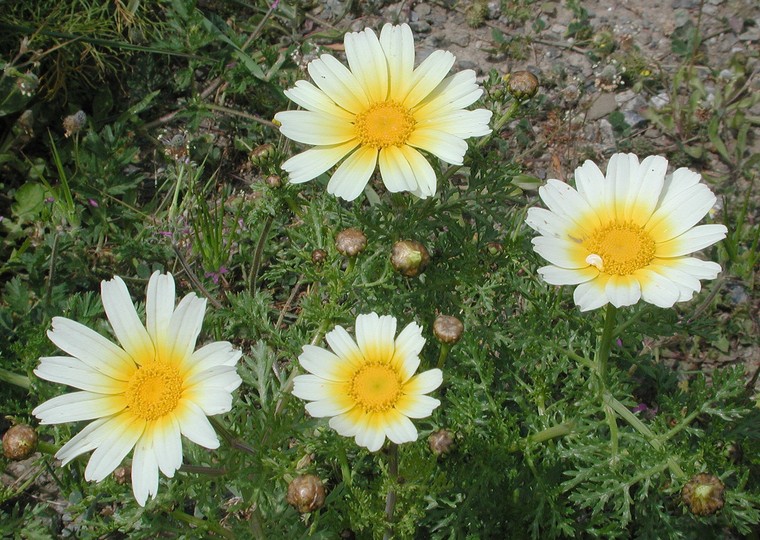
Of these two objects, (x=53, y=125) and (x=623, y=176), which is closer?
(x=623, y=176)

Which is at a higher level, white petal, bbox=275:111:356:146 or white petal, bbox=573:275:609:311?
white petal, bbox=275:111:356:146

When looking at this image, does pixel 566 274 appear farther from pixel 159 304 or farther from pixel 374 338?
pixel 159 304

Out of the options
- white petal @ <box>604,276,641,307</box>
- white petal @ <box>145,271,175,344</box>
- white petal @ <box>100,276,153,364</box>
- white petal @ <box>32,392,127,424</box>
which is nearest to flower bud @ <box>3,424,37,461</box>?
white petal @ <box>32,392,127,424</box>

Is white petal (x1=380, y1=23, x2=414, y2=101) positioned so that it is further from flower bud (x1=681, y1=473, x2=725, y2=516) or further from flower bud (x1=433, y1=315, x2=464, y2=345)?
flower bud (x1=681, y1=473, x2=725, y2=516)

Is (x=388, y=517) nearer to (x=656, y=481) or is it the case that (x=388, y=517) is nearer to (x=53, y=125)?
(x=656, y=481)

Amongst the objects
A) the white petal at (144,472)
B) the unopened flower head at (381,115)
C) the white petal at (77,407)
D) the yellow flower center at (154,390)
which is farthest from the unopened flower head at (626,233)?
the white petal at (77,407)

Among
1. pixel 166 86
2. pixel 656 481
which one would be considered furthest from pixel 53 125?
pixel 656 481

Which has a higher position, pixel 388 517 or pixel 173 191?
pixel 173 191
